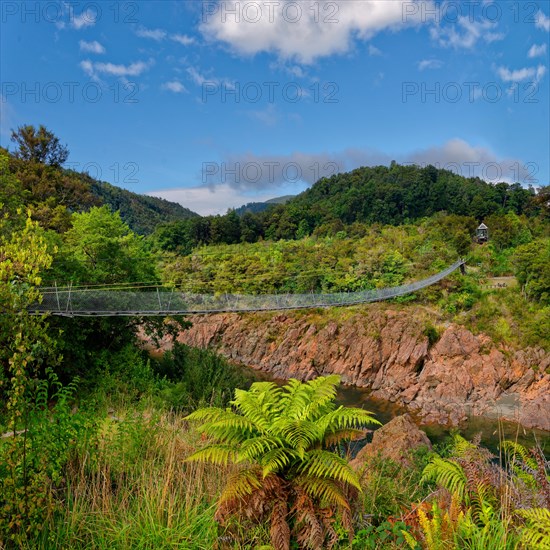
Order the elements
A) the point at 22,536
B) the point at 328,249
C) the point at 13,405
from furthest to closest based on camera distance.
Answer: the point at 328,249 < the point at 13,405 < the point at 22,536

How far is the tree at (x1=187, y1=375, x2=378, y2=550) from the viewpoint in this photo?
1613 millimetres

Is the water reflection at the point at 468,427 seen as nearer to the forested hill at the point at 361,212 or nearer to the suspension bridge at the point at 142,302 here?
the suspension bridge at the point at 142,302

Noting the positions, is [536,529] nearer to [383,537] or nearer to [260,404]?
[383,537]

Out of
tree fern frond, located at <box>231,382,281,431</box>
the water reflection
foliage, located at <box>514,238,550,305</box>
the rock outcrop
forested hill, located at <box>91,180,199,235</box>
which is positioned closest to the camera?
tree fern frond, located at <box>231,382,281,431</box>

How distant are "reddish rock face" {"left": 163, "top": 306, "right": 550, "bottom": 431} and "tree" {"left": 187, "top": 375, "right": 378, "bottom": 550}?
26.9ft

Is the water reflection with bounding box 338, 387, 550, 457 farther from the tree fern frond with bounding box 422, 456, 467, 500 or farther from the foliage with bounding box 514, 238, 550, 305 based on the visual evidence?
the tree fern frond with bounding box 422, 456, 467, 500

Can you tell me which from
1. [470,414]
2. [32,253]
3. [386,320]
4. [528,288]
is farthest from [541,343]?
[32,253]

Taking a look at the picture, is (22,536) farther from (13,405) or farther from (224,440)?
(224,440)

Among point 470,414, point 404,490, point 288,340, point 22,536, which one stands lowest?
point 470,414

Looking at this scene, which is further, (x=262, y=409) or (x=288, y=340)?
(x=288, y=340)

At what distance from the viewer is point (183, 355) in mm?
9289

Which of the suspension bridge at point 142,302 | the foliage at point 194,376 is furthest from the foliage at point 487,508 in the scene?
the foliage at point 194,376

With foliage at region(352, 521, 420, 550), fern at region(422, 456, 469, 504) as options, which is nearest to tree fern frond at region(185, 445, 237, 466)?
foliage at region(352, 521, 420, 550)

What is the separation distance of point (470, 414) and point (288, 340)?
7040mm
